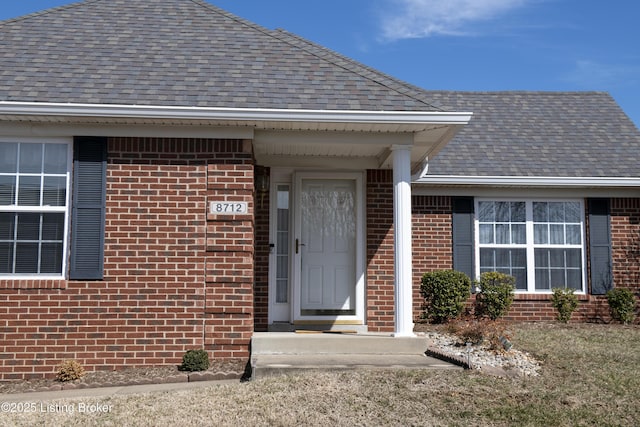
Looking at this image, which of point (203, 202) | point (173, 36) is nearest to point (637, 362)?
point (203, 202)

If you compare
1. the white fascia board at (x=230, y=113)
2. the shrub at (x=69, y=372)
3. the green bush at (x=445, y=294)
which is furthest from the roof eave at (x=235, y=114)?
the green bush at (x=445, y=294)

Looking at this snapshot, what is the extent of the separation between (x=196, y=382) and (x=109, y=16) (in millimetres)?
5730

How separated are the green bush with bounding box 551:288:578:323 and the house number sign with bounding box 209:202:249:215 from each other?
22.1 ft

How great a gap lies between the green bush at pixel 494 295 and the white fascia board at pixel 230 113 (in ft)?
15.4

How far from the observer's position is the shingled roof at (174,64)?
7.50 metres

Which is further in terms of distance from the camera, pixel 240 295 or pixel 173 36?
pixel 173 36

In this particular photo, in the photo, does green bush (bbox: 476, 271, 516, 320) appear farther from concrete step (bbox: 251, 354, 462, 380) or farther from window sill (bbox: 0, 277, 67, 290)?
window sill (bbox: 0, 277, 67, 290)

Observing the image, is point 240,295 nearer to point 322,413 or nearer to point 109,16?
point 322,413

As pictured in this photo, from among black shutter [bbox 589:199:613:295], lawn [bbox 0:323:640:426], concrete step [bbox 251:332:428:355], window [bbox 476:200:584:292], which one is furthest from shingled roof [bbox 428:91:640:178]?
lawn [bbox 0:323:640:426]

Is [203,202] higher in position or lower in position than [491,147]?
lower

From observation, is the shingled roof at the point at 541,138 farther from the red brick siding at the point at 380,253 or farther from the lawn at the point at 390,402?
the lawn at the point at 390,402

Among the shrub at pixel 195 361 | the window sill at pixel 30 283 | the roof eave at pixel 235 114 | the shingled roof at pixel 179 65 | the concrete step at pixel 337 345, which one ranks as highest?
the shingled roof at pixel 179 65

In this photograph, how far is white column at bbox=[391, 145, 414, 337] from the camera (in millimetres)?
7520

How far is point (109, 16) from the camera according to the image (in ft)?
30.5
